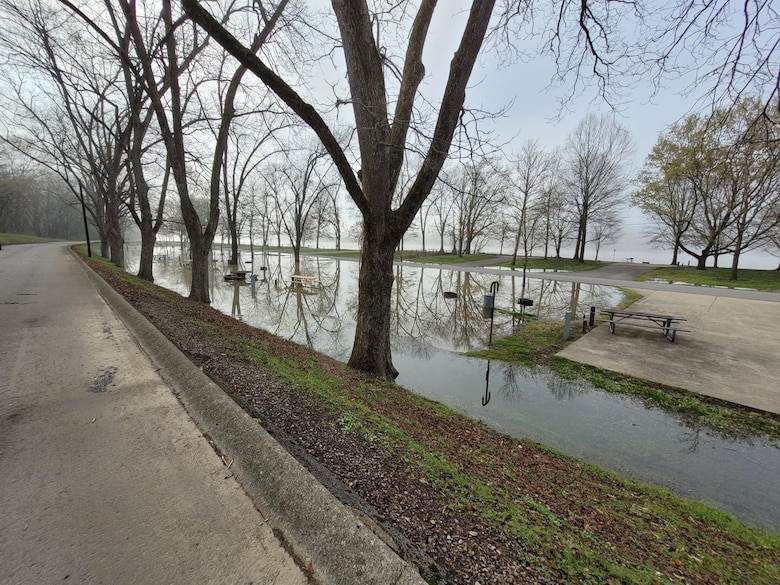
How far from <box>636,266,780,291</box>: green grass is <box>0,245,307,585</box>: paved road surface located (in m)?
28.2

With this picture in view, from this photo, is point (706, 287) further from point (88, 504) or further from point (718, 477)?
point (88, 504)

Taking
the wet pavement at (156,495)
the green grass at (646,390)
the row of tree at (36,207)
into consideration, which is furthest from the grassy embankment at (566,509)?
the row of tree at (36,207)

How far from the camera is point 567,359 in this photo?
7570 mm

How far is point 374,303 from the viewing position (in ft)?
18.0

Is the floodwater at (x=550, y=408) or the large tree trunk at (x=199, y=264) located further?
the large tree trunk at (x=199, y=264)

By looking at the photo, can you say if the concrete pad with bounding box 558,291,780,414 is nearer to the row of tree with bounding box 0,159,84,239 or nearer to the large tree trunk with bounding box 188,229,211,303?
the large tree trunk with bounding box 188,229,211,303

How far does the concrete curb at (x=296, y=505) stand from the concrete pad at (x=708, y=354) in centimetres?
714

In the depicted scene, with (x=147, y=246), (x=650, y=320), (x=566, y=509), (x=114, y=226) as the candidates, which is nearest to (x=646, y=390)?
(x=566, y=509)

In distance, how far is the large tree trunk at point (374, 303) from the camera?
528 centimetres

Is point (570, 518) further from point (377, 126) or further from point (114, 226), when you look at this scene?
point (114, 226)

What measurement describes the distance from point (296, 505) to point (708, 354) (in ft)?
33.4

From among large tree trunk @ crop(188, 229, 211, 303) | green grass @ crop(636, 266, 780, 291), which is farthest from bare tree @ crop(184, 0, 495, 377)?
green grass @ crop(636, 266, 780, 291)

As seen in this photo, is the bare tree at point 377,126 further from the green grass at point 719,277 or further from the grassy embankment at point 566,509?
the green grass at point 719,277

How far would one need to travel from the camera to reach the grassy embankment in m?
1.96
